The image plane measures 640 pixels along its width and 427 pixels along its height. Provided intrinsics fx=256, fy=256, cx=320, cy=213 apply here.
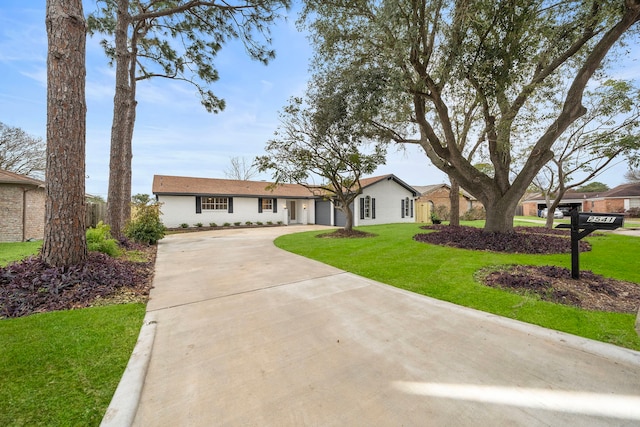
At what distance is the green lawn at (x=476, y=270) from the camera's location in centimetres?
301

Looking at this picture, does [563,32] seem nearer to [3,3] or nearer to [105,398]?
[105,398]

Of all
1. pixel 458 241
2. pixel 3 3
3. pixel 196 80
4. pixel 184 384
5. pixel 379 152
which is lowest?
pixel 184 384

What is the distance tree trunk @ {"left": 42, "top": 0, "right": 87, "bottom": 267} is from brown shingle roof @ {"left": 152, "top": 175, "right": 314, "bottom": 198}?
1146 cm

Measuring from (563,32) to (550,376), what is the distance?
871 centimetres

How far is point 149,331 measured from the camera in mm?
2990

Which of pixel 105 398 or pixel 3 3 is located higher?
pixel 3 3

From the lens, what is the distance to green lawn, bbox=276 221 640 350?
3006 mm

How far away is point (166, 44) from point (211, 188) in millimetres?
9403

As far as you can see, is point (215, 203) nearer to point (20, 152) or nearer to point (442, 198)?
point (20, 152)

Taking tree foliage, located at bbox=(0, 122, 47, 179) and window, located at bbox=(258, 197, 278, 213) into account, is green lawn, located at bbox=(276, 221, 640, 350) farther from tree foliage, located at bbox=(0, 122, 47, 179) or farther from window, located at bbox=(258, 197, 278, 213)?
tree foliage, located at bbox=(0, 122, 47, 179)

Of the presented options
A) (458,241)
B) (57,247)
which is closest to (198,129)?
(57,247)

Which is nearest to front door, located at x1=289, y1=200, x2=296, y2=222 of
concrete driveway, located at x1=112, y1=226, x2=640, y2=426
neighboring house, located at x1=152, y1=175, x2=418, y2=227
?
neighboring house, located at x1=152, y1=175, x2=418, y2=227

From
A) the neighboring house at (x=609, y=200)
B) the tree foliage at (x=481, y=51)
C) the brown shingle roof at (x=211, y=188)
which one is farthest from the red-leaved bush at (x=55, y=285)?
the neighboring house at (x=609, y=200)

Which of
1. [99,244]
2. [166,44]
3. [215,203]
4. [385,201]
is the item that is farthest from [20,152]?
[385,201]
